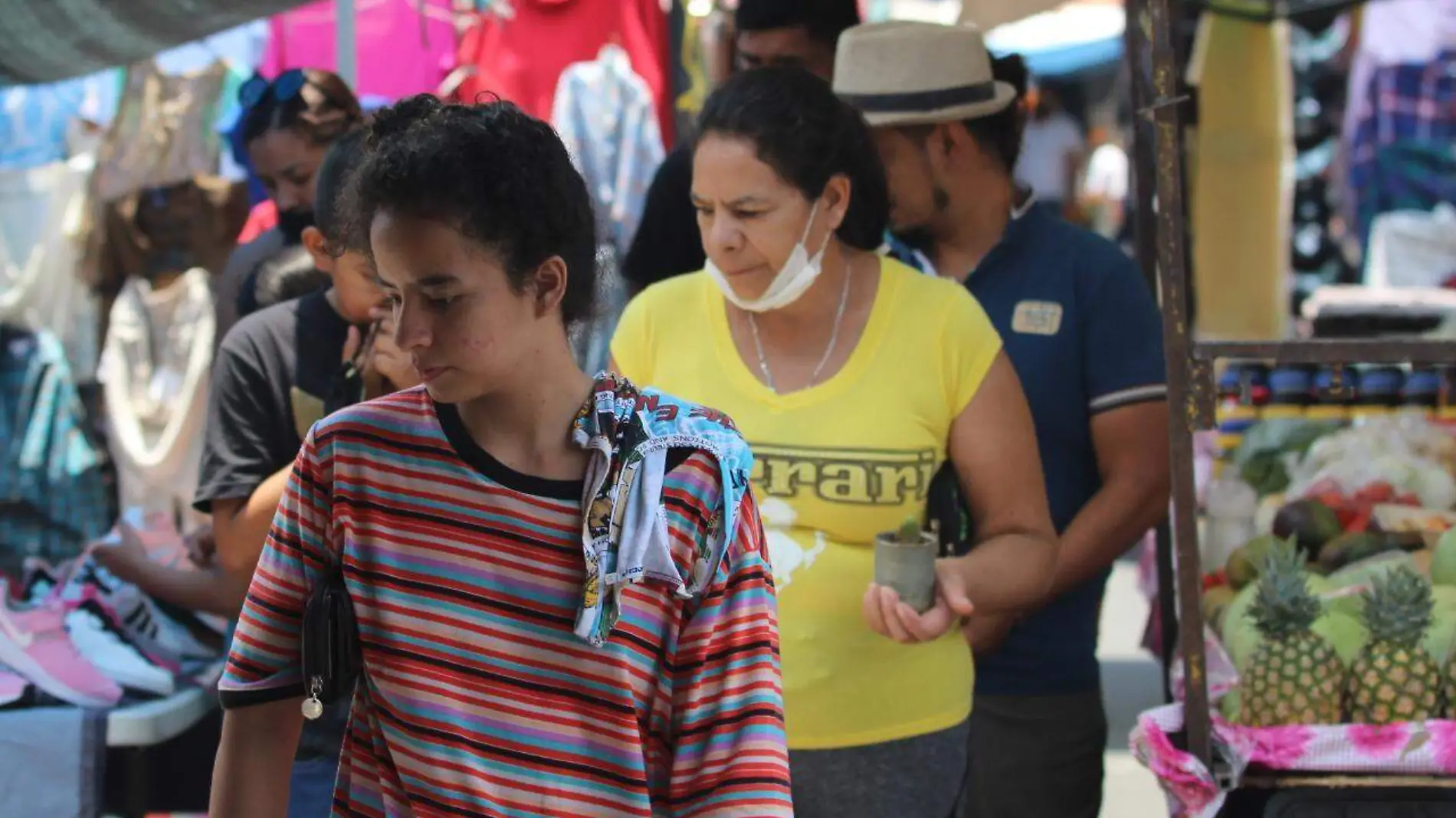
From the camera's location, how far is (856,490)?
2695 millimetres

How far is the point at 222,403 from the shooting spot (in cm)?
289

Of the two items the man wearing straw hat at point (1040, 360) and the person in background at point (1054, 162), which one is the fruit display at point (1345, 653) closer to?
the man wearing straw hat at point (1040, 360)

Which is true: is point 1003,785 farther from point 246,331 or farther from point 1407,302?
point 1407,302

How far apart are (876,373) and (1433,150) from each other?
26.0 ft

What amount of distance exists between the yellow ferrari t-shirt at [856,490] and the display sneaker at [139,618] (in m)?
1.63

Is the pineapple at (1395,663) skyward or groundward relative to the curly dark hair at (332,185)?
groundward

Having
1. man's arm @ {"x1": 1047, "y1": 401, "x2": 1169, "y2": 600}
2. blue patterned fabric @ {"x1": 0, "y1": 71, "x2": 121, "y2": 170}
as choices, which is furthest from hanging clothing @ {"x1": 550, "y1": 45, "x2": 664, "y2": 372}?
man's arm @ {"x1": 1047, "y1": 401, "x2": 1169, "y2": 600}

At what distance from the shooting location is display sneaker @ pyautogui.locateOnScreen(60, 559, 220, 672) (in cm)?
374

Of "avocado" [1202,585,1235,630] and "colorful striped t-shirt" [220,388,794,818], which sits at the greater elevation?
"colorful striped t-shirt" [220,388,794,818]

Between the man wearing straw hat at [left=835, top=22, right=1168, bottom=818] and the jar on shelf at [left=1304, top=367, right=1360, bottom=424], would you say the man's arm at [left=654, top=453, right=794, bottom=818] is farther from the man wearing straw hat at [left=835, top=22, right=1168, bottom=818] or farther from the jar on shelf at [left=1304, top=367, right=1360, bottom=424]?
the jar on shelf at [left=1304, top=367, right=1360, bottom=424]

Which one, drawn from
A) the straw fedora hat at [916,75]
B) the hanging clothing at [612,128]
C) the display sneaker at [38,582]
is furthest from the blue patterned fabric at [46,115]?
the straw fedora hat at [916,75]

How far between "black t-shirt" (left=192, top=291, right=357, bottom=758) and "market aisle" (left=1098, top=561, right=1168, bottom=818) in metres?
2.51

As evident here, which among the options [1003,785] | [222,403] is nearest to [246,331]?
[222,403]

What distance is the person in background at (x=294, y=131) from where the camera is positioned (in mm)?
3668
